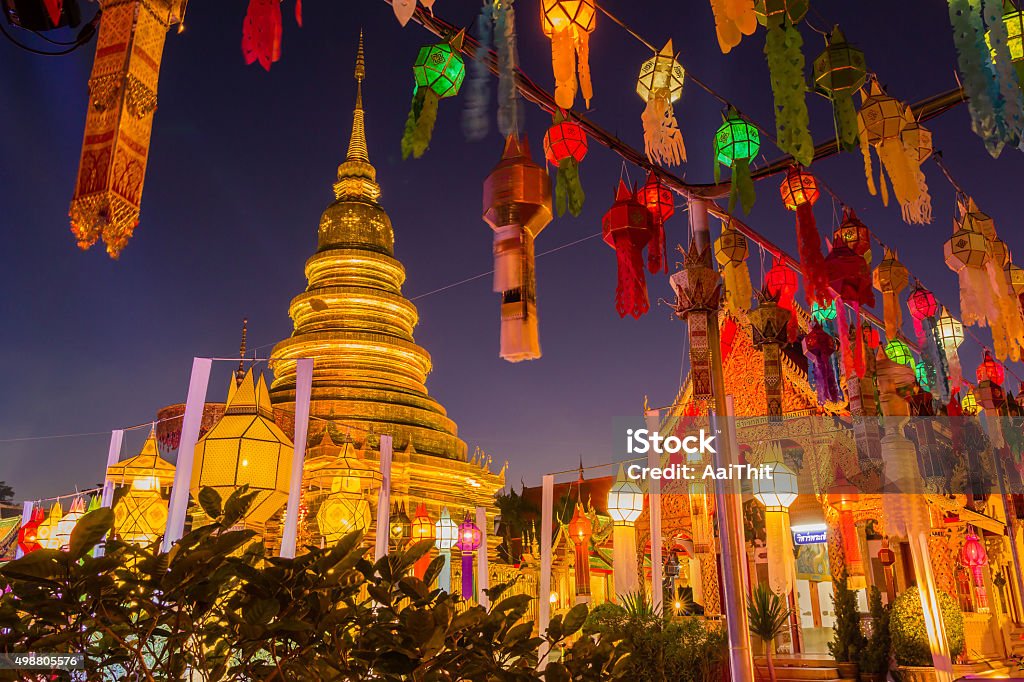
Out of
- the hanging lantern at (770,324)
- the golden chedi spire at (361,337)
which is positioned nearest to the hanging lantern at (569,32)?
the hanging lantern at (770,324)

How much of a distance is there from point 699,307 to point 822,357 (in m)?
3.27

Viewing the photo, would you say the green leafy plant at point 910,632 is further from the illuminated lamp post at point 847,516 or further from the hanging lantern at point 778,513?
the illuminated lamp post at point 847,516

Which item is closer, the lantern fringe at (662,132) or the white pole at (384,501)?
the lantern fringe at (662,132)

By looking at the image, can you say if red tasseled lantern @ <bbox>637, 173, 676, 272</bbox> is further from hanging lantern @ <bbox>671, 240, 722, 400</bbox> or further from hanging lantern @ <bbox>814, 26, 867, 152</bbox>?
hanging lantern @ <bbox>814, 26, 867, 152</bbox>

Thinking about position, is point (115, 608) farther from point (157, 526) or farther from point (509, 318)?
point (157, 526)

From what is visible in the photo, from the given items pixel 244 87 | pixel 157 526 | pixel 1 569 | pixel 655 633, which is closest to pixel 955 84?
pixel 655 633

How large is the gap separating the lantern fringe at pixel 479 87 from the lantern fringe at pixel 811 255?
11.3ft

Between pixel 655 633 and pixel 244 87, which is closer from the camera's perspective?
pixel 655 633

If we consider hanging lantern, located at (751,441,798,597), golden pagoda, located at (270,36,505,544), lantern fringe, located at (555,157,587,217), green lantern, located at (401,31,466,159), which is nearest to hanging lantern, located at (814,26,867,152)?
lantern fringe, located at (555,157,587,217)

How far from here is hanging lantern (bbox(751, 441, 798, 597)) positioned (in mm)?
11156

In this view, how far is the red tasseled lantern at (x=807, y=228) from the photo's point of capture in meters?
6.61

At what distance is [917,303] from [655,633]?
215 inches

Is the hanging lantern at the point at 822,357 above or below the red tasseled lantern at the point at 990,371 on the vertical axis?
below

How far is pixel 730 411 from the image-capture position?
7.41m
